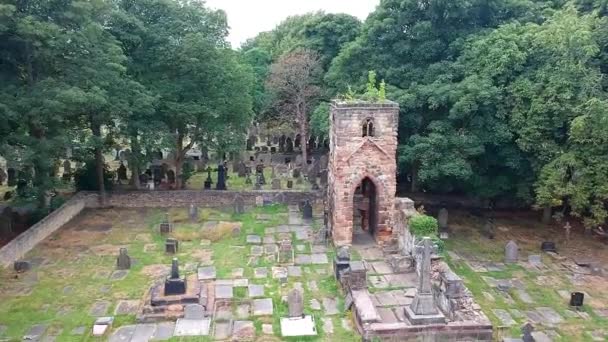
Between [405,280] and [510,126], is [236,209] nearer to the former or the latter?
[405,280]

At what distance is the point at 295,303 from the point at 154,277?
521 cm

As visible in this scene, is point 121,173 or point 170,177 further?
point 121,173

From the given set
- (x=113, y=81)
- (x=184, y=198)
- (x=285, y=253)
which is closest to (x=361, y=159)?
(x=285, y=253)

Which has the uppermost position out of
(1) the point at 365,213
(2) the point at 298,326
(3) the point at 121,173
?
(3) the point at 121,173

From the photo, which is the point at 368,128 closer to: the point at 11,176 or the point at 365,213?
the point at 365,213

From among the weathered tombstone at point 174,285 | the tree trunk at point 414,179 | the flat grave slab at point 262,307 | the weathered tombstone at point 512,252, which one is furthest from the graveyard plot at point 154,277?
the weathered tombstone at point 512,252

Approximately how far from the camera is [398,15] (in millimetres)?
24531

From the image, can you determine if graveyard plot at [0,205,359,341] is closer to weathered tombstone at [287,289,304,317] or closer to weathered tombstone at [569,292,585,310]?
weathered tombstone at [287,289,304,317]

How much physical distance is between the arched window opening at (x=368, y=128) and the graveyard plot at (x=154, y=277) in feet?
14.1

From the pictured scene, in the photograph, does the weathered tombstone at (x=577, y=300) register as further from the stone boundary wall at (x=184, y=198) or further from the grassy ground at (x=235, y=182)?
the grassy ground at (x=235, y=182)

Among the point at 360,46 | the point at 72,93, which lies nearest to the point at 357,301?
the point at 72,93

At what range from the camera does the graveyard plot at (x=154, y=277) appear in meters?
14.2

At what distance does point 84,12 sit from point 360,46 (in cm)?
1184

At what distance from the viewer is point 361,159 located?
19.1m
